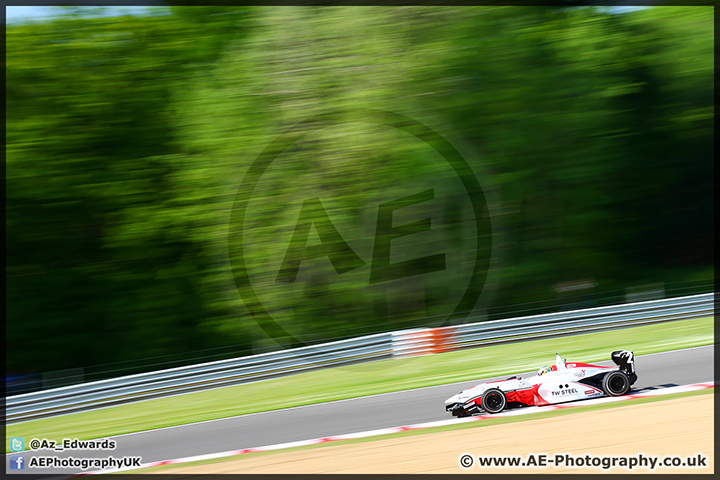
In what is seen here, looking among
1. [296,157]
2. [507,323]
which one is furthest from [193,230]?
[507,323]

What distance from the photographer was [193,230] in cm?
1327

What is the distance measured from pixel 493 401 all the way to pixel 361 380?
12.3 ft

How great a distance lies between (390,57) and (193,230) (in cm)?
544

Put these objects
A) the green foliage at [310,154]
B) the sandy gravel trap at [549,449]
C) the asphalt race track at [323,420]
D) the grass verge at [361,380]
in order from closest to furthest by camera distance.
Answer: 1. the sandy gravel trap at [549,449]
2. the asphalt race track at [323,420]
3. the grass verge at [361,380]
4. the green foliage at [310,154]

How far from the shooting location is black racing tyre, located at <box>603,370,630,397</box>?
22.4 ft

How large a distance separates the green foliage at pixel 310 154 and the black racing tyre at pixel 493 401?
6229 mm

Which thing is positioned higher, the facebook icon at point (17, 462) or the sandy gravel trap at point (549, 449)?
the facebook icon at point (17, 462)

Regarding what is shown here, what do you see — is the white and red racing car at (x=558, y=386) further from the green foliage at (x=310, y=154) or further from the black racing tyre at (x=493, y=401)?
the green foliage at (x=310, y=154)

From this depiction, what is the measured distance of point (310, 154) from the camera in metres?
12.5

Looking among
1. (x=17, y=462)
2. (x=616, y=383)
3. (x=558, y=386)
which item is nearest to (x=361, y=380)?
(x=558, y=386)

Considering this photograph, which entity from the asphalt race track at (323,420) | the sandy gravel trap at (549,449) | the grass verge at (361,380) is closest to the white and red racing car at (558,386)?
the sandy gravel trap at (549,449)

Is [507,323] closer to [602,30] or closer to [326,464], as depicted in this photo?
[326,464]

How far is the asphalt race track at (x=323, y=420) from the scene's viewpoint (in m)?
7.49

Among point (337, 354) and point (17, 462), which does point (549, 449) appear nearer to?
point (337, 354)
